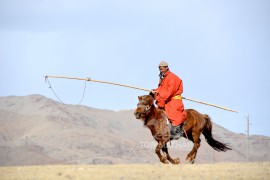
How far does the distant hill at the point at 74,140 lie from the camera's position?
8275cm

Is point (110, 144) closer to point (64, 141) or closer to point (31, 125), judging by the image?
point (64, 141)

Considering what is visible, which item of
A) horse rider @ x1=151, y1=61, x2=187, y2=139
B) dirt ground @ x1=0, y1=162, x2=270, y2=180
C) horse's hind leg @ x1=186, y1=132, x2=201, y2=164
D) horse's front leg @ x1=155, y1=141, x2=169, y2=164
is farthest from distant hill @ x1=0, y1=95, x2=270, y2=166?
dirt ground @ x1=0, y1=162, x2=270, y2=180

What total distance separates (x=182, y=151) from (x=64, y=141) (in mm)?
20601

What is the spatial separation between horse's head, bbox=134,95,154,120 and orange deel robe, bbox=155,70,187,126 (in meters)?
0.57

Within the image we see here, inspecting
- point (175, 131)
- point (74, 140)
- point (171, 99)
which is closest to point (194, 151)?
point (175, 131)

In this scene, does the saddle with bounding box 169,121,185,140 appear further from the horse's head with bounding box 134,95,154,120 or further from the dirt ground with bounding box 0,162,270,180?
the dirt ground with bounding box 0,162,270,180

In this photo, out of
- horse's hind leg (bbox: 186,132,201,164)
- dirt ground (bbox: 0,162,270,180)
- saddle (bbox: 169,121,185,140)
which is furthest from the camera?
horse's hind leg (bbox: 186,132,201,164)

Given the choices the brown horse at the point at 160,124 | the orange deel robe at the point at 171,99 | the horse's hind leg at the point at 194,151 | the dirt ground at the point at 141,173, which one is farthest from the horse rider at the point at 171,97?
the dirt ground at the point at 141,173

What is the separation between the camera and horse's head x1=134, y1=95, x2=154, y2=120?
60.4ft

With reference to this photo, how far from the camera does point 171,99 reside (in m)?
19.2

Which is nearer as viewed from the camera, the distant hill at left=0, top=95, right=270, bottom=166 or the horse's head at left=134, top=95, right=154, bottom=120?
the horse's head at left=134, top=95, right=154, bottom=120

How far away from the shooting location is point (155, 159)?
92250 mm

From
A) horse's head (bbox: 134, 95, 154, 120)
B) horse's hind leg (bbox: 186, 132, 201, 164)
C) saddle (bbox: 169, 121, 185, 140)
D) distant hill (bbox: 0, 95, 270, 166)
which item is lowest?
distant hill (bbox: 0, 95, 270, 166)

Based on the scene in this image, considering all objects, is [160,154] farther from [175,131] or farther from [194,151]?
[194,151]
